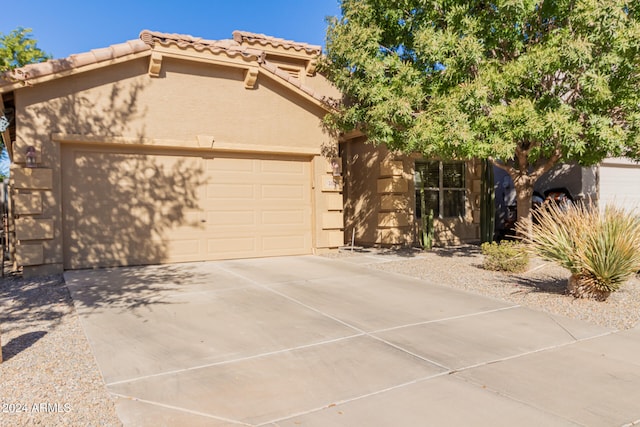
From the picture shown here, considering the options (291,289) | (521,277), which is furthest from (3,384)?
(521,277)

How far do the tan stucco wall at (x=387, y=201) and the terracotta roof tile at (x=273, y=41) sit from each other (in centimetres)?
323

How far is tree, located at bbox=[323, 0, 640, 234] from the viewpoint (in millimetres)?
7961

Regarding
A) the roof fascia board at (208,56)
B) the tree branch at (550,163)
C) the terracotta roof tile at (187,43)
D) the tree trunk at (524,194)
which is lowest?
the tree trunk at (524,194)

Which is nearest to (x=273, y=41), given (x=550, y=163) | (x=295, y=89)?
(x=295, y=89)

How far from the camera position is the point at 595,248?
21.5 ft

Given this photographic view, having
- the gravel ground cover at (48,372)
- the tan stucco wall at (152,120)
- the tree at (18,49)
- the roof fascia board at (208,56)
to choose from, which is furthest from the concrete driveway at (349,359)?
the tree at (18,49)

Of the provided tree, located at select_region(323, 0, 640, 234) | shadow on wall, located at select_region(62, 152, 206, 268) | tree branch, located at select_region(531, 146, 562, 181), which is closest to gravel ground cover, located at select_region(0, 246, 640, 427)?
shadow on wall, located at select_region(62, 152, 206, 268)

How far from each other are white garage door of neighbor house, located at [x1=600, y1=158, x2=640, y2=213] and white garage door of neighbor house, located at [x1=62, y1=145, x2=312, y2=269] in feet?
36.5

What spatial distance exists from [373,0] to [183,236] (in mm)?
6943

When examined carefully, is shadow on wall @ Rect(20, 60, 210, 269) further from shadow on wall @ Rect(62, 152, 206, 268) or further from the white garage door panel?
the white garage door panel

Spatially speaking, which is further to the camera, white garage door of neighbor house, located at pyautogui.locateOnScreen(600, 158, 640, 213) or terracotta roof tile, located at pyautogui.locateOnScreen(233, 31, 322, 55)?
white garage door of neighbor house, located at pyautogui.locateOnScreen(600, 158, 640, 213)

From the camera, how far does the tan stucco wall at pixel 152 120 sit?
888 centimetres

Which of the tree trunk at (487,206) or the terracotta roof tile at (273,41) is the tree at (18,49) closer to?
the terracotta roof tile at (273,41)

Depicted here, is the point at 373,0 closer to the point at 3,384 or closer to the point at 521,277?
the point at 521,277
